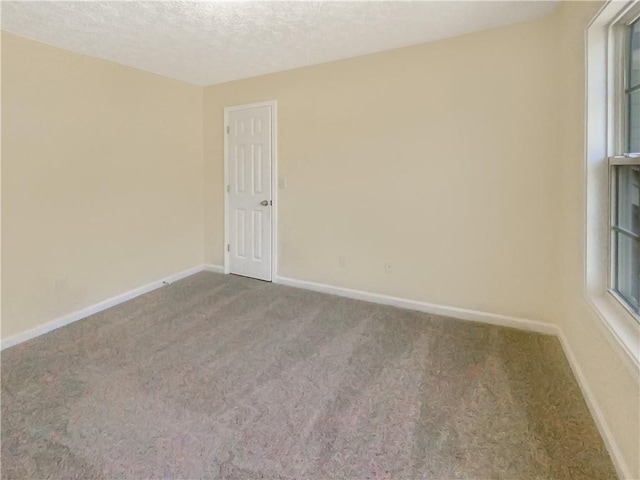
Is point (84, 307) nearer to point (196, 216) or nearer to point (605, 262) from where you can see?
point (196, 216)

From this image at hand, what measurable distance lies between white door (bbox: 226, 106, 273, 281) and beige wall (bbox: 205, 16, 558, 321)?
0.69 ft

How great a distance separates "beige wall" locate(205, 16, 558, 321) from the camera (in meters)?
2.63

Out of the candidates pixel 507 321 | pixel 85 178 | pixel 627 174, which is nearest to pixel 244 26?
pixel 85 178

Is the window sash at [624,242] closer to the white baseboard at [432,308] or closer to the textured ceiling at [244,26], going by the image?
the white baseboard at [432,308]

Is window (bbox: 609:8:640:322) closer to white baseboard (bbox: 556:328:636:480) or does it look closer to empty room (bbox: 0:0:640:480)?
empty room (bbox: 0:0:640:480)

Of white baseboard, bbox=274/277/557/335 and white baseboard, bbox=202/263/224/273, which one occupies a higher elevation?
white baseboard, bbox=202/263/224/273

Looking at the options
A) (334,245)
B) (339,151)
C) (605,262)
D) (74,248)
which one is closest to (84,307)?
(74,248)

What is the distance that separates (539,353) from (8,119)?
4285 millimetres

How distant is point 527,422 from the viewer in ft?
5.69

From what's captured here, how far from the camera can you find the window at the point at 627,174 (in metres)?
1.66

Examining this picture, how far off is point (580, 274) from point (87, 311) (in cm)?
400

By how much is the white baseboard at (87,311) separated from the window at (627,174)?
158 inches

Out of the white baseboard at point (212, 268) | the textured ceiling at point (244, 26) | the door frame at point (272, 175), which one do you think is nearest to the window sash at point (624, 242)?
the textured ceiling at point (244, 26)

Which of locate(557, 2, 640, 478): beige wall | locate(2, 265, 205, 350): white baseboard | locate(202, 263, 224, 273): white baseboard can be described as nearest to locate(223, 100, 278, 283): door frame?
locate(202, 263, 224, 273): white baseboard
